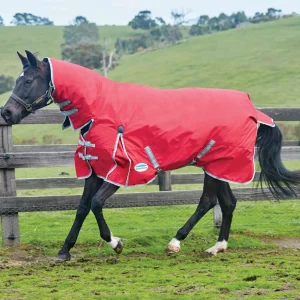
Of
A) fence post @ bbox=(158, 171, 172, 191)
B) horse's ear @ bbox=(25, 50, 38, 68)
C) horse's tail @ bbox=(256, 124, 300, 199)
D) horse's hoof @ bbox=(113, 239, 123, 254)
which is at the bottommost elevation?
horse's hoof @ bbox=(113, 239, 123, 254)

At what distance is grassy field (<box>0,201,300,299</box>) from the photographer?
5.82m

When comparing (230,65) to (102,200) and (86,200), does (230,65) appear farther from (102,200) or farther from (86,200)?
(102,200)

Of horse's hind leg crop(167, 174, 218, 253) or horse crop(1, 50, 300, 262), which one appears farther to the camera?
horse's hind leg crop(167, 174, 218, 253)

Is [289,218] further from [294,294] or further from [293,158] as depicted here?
[294,294]

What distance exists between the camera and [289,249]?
8.31m

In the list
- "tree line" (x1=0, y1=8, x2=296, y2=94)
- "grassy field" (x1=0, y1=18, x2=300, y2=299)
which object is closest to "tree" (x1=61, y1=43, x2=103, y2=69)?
"tree line" (x1=0, y1=8, x2=296, y2=94)

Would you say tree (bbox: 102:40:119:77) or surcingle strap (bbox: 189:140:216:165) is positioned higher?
surcingle strap (bbox: 189:140:216:165)

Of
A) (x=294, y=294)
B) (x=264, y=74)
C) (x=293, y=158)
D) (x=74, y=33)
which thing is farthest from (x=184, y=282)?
(x=74, y=33)

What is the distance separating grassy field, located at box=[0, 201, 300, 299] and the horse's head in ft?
5.39

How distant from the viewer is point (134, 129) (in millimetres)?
7492

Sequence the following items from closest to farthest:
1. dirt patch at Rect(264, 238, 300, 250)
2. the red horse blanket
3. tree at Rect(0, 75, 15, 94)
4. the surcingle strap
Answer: the red horse blanket, the surcingle strap, dirt patch at Rect(264, 238, 300, 250), tree at Rect(0, 75, 15, 94)

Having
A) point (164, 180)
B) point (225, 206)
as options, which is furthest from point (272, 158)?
point (164, 180)

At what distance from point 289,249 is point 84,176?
102 inches

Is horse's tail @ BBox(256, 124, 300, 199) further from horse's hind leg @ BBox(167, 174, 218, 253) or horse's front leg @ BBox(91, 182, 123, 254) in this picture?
horse's front leg @ BBox(91, 182, 123, 254)
